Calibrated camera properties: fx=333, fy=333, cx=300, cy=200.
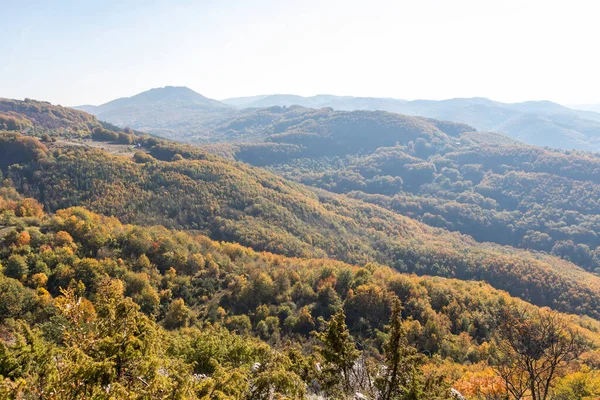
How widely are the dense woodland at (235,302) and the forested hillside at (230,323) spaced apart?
0.60 feet

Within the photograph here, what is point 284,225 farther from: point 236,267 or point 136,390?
point 136,390

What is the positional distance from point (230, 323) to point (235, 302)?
10547mm

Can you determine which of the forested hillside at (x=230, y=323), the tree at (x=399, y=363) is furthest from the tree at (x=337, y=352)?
the tree at (x=399, y=363)

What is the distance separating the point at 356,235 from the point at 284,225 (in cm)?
4681

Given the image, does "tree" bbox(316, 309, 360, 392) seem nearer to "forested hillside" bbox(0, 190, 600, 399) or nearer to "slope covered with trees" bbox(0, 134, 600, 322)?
"forested hillside" bbox(0, 190, 600, 399)

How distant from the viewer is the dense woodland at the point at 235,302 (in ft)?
51.6

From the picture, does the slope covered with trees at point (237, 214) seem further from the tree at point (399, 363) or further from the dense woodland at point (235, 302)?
the tree at point (399, 363)

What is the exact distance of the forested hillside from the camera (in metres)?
14.1

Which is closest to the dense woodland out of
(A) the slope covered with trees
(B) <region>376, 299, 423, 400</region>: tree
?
(B) <region>376, 299, 423, 400</region>: tree

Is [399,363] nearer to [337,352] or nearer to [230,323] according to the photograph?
[337,352]

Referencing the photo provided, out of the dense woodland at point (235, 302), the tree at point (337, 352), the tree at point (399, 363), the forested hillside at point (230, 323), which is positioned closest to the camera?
the forested hillside at point (230, 323)

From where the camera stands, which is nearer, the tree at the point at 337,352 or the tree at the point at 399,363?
the tree at the point at 399,363

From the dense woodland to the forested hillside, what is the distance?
18 centimetres

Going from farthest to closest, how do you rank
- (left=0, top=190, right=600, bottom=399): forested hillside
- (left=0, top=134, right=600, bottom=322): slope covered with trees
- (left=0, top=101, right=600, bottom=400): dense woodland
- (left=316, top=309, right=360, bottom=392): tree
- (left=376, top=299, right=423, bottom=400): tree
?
(left=0, top=134, right=600, bottom=322): slope covered with trees, (left=316, top=309, right=360, bottom=392): tree, (left=376, top=299, right=423, bottom=400): tree, (left=0, top=101, right=600, bottom=400): dense woodland, (left=0, top=190, right=600, bottom=399): forested hillside
